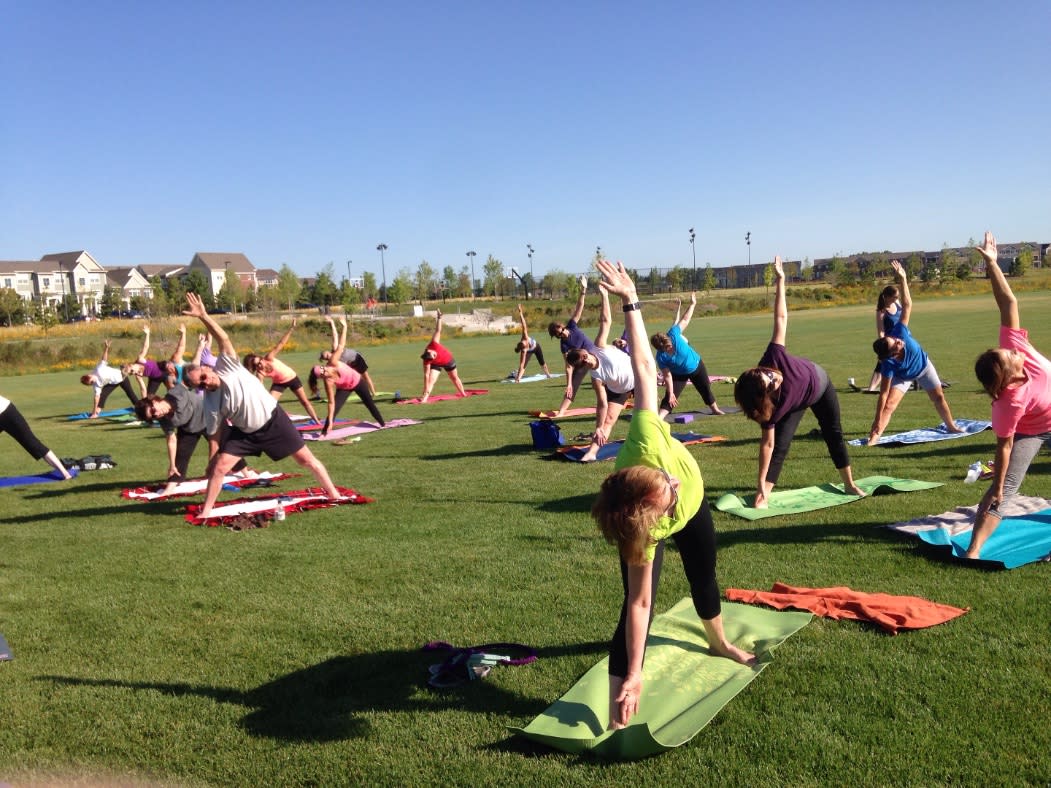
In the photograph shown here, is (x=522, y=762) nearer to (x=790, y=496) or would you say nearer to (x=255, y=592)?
(x=255, y=592)

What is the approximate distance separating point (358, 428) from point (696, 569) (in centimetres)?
1260

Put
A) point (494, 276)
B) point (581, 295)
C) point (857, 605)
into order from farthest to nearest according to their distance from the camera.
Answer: point (494, 276)
point (581, 295)
point (857, 605)

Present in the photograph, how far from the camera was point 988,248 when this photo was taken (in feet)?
22.4

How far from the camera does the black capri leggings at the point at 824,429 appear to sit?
8.12m

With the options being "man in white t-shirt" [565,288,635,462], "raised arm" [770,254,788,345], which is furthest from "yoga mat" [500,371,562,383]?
"raised arm" [770,254,788,345]

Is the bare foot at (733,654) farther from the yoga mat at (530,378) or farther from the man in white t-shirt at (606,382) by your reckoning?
the yoga mat at (530,378)

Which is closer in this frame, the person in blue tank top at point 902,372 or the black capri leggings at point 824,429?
the black capri leggings at point 824,429

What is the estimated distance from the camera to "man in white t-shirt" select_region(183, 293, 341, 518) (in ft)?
28.8

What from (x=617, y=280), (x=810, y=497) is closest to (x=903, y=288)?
(x=810, y=497)

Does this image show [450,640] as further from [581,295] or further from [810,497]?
[581,295]

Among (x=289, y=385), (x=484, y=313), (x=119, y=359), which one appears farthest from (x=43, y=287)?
(x=289, y=385)

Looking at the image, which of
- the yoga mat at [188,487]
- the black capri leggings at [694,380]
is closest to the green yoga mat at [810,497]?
the black capri leggings at [694,380]

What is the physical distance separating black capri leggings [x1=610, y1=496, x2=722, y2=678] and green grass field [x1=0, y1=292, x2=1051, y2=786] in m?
0.50

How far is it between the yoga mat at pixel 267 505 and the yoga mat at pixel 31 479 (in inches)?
156
